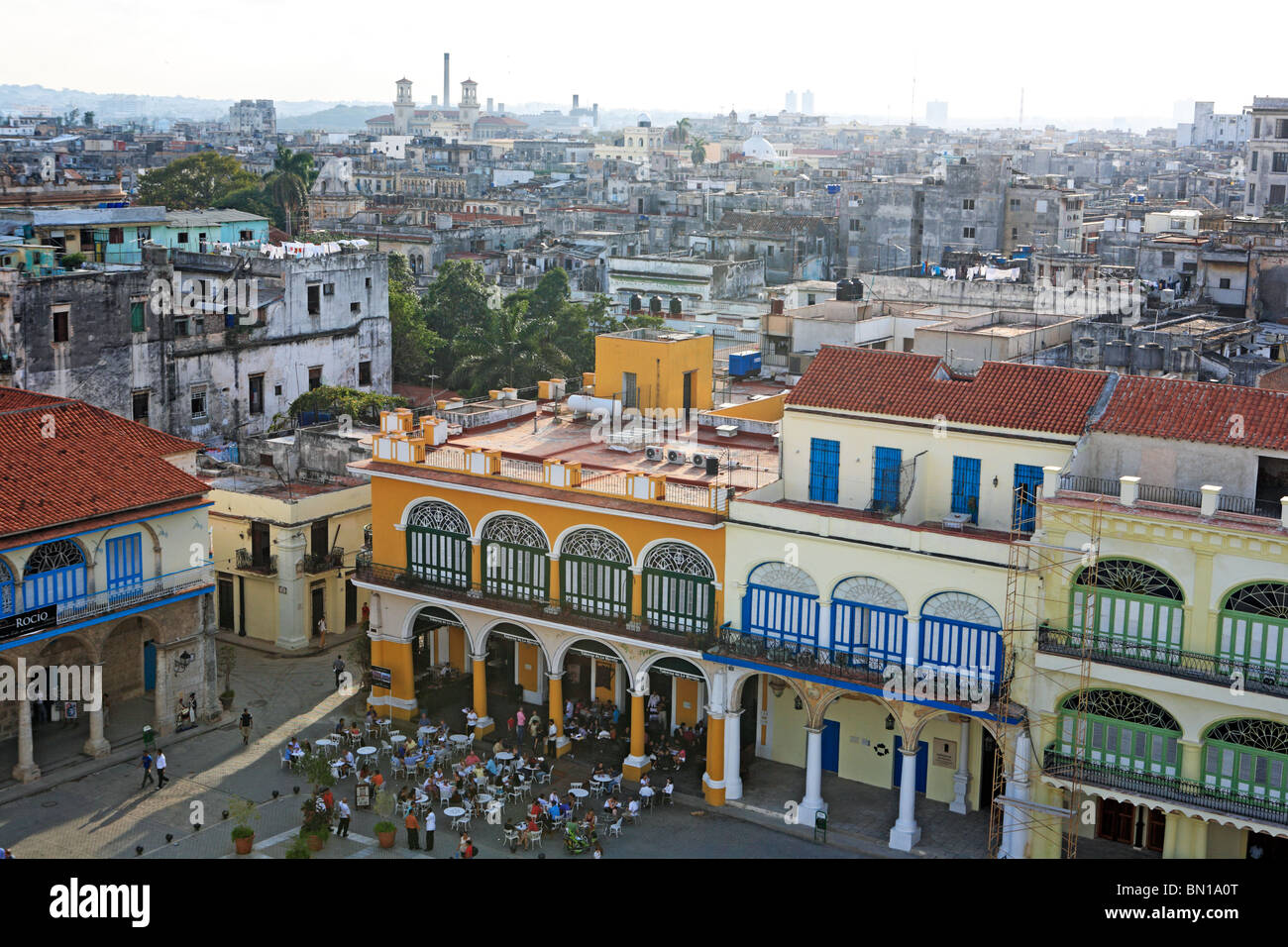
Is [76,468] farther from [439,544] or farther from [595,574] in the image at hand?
[595,574]

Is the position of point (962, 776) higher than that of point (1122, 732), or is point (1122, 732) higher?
point (1122, 732)

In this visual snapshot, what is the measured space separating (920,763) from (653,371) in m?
14.4

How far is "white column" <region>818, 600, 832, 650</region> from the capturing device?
118ft

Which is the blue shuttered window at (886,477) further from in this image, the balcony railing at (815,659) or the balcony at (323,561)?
the balcony at (323,561)

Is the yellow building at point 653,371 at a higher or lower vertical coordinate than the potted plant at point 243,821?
higher

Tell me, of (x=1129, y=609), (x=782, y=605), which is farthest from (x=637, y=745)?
(x=1129, y=609)

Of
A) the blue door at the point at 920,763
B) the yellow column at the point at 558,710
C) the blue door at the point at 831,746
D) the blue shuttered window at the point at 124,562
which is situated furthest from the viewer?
the yellow column at the point at 558,710

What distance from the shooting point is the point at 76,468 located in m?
39.0

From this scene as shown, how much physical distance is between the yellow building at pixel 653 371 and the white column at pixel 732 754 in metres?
11.4

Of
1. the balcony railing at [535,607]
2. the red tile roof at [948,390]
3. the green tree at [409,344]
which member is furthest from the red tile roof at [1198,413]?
the green tree at [409,344]

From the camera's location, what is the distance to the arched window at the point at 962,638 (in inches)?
1334

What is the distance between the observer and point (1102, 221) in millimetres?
123438

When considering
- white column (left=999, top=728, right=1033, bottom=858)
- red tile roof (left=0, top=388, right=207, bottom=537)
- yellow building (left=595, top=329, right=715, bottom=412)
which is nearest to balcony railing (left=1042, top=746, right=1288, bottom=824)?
white column (left=999, top=728, right=1033, bottom=858)

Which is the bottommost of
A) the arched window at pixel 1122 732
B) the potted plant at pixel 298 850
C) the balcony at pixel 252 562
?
the potted plant at pixel 298 850
